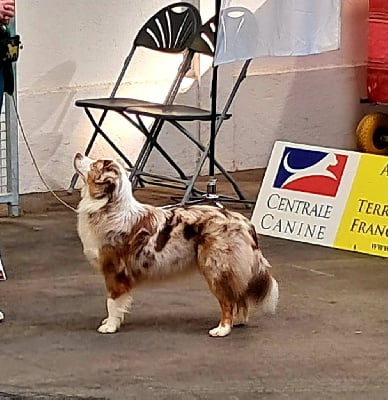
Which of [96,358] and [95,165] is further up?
[95,165]

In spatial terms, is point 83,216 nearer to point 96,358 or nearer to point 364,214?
point 96,358

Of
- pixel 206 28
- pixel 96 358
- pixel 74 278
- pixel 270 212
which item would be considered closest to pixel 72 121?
pixel 206 28

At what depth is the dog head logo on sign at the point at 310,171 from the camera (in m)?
6.01

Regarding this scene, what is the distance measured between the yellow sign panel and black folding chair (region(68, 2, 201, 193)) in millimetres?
1457

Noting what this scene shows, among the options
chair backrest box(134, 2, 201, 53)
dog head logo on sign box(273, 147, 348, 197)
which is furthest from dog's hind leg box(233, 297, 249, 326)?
chair backrest box(134, 2, 201, 53)

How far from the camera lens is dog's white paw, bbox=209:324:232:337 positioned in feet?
14.4

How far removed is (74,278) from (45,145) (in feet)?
6.96

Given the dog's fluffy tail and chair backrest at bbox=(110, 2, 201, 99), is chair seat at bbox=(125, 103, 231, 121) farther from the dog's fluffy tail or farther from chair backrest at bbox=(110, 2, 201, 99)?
the dog's fluffy tail

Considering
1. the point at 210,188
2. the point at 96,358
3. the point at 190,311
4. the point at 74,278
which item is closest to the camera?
the point at 96,358

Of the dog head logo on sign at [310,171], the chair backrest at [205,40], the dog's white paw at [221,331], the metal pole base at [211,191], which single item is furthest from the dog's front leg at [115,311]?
the chair backrest at [205,40]

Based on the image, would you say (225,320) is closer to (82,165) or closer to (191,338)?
(191,338)

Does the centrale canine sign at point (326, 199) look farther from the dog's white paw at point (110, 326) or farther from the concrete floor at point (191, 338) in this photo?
the dog's white paw at point (110, 326)

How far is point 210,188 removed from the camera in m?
6.55

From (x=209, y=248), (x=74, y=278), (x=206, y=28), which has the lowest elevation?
(x=74, y=278)
